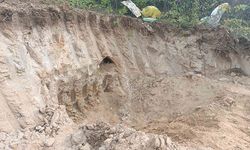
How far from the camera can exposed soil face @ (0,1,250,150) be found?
6.64 metres

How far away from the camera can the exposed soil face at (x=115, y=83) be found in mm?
6641

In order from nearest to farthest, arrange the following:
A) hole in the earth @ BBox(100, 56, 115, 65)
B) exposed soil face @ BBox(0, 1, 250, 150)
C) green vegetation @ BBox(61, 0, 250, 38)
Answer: exposed soil face @ BBox(0, 1, 250, 150) < hole in the earth @ BBox(100, 56, 115, 65) < green vegetation @ BBox(61, 0, 250, 38)

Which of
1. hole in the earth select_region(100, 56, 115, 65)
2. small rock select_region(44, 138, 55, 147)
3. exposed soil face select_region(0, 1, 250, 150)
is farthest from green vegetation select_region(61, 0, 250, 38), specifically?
small rock select_region(44, 138, 55, 147)

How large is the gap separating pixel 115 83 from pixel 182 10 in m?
3.50

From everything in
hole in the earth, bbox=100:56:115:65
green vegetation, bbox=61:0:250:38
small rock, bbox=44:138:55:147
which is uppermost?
green vegetation, bbox=61:0:250:38

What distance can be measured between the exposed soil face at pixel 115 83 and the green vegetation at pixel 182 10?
339mm

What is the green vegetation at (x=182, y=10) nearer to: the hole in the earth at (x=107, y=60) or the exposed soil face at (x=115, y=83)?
the exposed soil face at (x=115, y=83)

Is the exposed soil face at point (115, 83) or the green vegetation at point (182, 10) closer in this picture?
the exposed soil face at point (115, 83)

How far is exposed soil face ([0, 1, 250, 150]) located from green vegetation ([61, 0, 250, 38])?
0.34 metres

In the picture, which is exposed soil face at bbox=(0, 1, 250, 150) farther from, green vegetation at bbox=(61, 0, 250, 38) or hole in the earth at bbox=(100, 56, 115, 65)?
green vegetation at bbox=(61, 0, 250, 38)

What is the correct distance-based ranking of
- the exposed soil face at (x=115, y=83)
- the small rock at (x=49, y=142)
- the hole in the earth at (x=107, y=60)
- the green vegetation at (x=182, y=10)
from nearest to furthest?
the small rock at (x=49, y=142), the exposed soil face at (x=115, y=83), the hole in the earth at (x=107, y=60), the green vegetation at (x=182, y=10)

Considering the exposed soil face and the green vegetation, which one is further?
the green vegetation

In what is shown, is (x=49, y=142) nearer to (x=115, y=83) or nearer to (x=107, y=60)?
(x=115, y=83)

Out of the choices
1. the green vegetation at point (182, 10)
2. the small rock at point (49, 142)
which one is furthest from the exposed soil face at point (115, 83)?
the green vegetation at point (182, 10)
